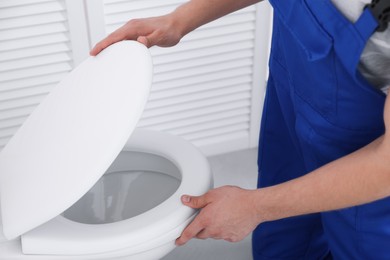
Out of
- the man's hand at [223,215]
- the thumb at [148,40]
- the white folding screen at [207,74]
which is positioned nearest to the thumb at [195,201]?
the man's hand at [223,215]

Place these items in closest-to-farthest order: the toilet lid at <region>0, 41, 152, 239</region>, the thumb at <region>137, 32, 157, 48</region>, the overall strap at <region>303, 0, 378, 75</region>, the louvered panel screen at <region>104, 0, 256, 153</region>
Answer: the overall strap at <region>303, 0, 378, 75</region> < the toilet lid at <region>0, 41, 152, 239</region> < the thumb at <region>137, 32, 157, 48</region> < the louvered panel screen at <region>104, 0, 256, 153</region>

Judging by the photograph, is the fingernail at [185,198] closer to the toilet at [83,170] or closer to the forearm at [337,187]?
the toilet at [83,170]

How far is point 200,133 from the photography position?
1.82 m

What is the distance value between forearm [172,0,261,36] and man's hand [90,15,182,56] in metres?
0.02

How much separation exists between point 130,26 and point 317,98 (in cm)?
42

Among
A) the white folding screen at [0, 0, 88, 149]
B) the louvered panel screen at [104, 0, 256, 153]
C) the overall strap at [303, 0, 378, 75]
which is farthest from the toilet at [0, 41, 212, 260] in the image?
the louvered panel screen at [104, 0, 256, 153]

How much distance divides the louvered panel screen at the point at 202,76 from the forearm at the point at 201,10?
1.24 feet

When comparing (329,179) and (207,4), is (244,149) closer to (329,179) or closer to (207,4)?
(207,4)

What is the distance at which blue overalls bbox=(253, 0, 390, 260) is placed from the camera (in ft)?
2.83

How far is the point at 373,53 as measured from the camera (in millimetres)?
840

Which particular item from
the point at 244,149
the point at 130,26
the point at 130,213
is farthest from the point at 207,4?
the point at 244,149

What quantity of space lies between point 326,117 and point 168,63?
2.52ft

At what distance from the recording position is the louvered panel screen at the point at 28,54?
1.47 meters

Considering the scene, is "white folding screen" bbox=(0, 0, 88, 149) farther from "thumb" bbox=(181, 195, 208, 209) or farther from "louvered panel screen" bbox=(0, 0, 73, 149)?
"thumb" bbox=(181, 195, 208, 209)
